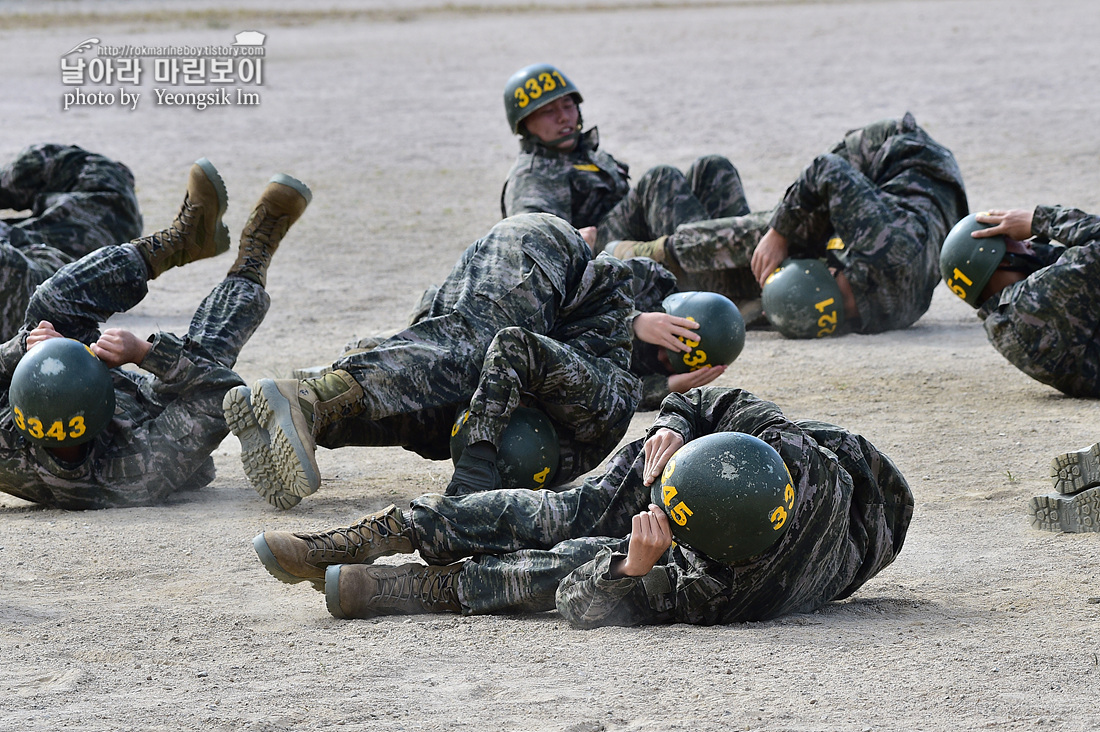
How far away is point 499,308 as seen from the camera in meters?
7.18

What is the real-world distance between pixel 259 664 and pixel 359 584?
25.4 inches

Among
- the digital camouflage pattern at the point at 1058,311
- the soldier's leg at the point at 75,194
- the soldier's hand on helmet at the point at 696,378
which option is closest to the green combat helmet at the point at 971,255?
the digital camouflage pattern at the point at 1058,311

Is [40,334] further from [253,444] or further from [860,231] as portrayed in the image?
[860,231]

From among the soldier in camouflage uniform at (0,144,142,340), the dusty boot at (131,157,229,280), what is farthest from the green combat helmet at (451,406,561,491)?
the soldier in camouflage uniform at (0,144,142,340)

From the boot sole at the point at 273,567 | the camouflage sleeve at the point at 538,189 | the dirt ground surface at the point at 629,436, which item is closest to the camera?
the dirt ground surface at the point at 629,436

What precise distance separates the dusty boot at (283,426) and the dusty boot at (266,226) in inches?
47.3

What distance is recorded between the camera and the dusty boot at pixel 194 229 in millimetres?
7781

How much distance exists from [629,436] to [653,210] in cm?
367

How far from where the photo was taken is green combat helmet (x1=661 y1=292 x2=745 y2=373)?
7.97 m

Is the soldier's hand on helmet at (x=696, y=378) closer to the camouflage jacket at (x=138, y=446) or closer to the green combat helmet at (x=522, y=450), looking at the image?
the green combat helmet at (x=522, y=450)

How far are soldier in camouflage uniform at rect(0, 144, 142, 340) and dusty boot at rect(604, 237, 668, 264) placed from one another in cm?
418

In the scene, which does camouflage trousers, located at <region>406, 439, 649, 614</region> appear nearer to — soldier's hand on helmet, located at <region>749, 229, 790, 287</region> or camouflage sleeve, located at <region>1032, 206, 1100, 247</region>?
camouflage sleeve, located at <region>1032, 206, 1100, 247</region>

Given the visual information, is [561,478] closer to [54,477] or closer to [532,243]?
[532,243]

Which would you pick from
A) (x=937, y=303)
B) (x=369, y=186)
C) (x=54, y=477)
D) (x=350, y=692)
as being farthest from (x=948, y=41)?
(x=350, y=692)
